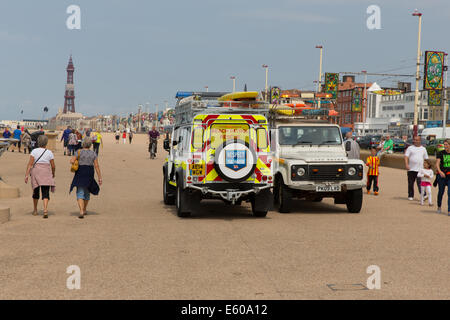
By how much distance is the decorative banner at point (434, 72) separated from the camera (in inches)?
1500

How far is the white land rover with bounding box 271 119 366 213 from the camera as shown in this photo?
A: 1338 cm

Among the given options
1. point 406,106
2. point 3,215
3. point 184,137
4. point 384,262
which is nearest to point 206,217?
point 184,137

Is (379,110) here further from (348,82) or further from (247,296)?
(247,296)

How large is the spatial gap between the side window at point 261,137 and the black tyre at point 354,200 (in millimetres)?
2498

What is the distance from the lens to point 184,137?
1334cm

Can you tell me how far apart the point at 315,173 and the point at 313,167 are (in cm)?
14

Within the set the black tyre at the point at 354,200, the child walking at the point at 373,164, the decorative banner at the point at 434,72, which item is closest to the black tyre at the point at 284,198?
the black tyre at the point at 354,200

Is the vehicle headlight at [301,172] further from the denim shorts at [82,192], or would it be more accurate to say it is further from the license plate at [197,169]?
the denim shorts at [82,192]

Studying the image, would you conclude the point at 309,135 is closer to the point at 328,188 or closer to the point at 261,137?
the point at 328,188

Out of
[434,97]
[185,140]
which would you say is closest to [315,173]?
[185,140]

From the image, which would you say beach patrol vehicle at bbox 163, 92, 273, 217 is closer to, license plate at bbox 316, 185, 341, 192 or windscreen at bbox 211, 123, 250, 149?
windscreen at bbox 211, 123, 250, 149
